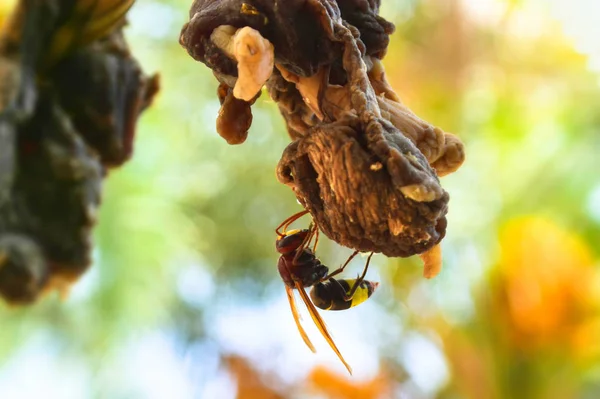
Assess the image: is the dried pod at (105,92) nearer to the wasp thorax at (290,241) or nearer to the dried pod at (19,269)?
the dried pod at (19,269)

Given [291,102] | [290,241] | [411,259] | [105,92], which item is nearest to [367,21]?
[291,102]

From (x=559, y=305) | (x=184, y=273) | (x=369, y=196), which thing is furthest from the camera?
(x=184, y=273)

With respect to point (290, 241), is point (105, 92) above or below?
below

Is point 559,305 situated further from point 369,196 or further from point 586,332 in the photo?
point 369,196

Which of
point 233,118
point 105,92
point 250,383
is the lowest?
point 250,383

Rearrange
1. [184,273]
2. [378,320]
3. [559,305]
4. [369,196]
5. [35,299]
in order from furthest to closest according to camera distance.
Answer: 1. [184,273]
2. [378,320]
3. [559,305]
4. [35,299]
5. [369,196]

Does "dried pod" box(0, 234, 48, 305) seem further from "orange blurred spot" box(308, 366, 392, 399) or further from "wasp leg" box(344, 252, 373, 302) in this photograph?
"orange blurred spot" box(308, 366, 392, 399)

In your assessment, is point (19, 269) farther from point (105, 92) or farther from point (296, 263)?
point (296, 263)

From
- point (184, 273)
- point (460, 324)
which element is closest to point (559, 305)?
point (460, 324)
